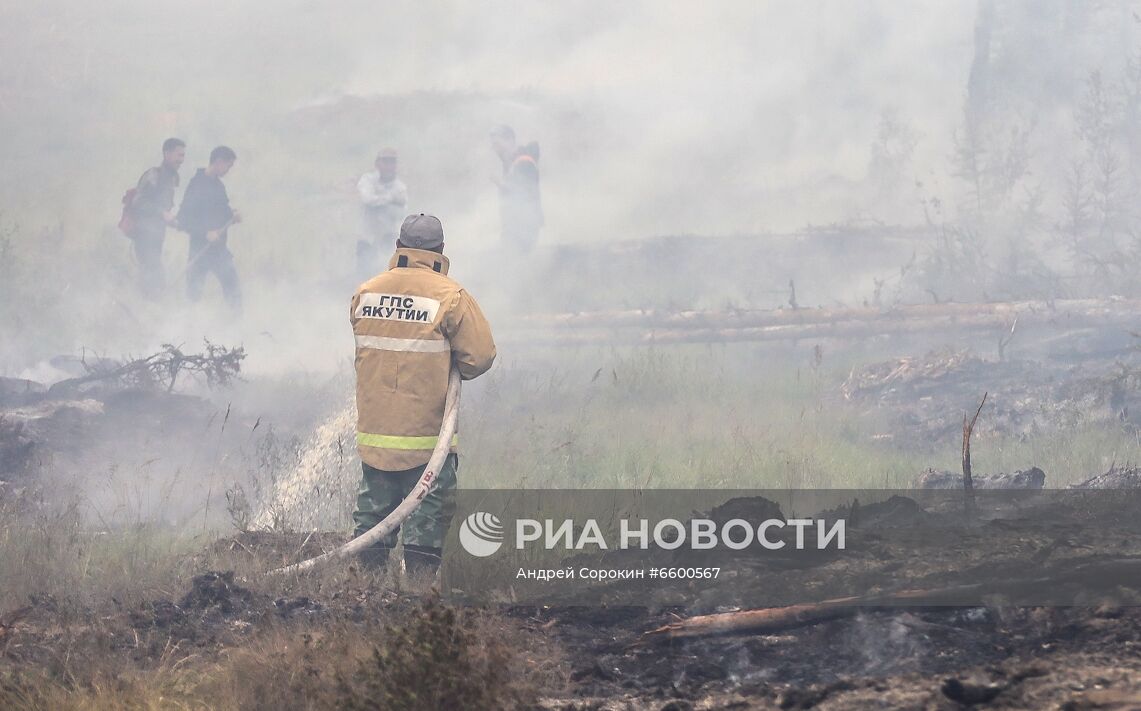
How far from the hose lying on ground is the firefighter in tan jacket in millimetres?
72

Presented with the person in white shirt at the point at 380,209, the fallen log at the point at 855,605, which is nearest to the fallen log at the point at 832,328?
the person in white shirt at the point at 380,209

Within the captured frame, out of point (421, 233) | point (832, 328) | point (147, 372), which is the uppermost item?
point (832, 328)

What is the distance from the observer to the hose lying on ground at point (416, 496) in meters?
5.95

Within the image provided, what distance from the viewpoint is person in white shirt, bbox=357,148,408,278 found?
16156mm

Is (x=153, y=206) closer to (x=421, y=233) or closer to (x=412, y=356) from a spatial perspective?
(x=421, y=233)

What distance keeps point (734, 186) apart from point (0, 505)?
19.8 meters

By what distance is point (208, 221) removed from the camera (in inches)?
599

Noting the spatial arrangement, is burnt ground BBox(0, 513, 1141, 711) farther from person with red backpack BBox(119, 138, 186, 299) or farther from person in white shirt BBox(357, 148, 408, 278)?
person in white shirt BBox(357, 148, 408, 278)

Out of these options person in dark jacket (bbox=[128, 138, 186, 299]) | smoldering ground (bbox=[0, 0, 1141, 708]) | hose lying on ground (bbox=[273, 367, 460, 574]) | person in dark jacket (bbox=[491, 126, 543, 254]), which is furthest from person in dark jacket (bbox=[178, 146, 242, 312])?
hose lying on ground (bbox=[273, 367, 460, 574])

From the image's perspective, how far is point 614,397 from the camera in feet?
38.1

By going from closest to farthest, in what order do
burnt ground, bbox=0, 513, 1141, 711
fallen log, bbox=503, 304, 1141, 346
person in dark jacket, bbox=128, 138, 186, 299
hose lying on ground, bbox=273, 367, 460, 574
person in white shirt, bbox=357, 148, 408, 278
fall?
burnt ground, bbox=0, 513, 1141, 711, hose lying on ground, bbox=273, 367, 460, 574, fallen log, bbox=503, 304, 1141, 346, person in dark jacket, bbox=128, 138, 186, 299, person in white shirt, bbox=357, 148, 408, 278

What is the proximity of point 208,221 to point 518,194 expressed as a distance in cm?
451

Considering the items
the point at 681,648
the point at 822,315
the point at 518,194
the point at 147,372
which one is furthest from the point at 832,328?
the point at 681,648

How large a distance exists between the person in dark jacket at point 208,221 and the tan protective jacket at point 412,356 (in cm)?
951
